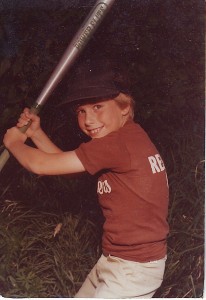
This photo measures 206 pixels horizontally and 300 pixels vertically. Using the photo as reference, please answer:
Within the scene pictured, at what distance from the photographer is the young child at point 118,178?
180cm

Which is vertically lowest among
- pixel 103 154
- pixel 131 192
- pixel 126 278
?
pixel 126 278

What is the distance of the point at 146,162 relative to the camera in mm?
1849

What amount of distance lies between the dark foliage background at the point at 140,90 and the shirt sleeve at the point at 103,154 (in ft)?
1.94

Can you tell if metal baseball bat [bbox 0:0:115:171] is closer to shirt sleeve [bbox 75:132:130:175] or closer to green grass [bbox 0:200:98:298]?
shirt sleeve [bbox 75:132:130:175]

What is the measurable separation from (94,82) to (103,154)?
1.01 feet

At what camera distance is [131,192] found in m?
1.83

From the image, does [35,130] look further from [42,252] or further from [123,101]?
[42,252]

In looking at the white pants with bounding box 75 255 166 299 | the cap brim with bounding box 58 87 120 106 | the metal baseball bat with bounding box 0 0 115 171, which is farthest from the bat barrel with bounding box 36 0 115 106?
the white pants with bounding box 75 255 166 299

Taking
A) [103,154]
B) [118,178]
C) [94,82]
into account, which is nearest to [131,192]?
[118,178]

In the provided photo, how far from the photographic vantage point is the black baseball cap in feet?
6.10

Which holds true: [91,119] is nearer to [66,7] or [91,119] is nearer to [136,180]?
[136,180]

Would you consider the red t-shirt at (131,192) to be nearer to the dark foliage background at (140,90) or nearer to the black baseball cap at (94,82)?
the black baseball cap at (94,82)

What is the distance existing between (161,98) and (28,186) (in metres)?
0.88

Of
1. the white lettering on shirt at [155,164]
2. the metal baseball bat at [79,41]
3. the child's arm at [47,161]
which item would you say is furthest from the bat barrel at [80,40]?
the white lettering on shirt at [155,164]
